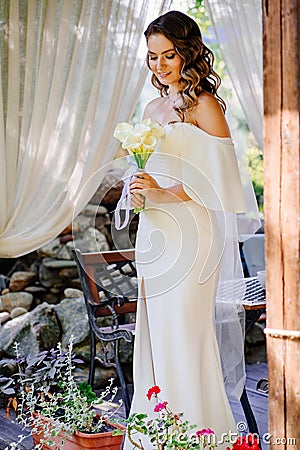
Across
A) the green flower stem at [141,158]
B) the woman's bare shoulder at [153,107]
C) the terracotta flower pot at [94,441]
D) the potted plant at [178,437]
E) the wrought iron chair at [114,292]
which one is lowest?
the terracotta flower pot at [94,441]

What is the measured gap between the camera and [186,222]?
10.2 ft

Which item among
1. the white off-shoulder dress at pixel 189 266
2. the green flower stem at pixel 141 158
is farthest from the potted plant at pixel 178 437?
the green flower stem at pixel 141 158

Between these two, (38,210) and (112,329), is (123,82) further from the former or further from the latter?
(112,329)

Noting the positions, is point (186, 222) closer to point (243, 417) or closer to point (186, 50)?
point (186, 50)

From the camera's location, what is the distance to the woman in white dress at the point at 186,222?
3082mm

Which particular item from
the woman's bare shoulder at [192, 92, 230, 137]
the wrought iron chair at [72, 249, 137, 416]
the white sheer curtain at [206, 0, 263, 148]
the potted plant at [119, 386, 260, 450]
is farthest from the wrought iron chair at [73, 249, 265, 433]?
the white sheer curtain at [206, 0, 263, 148]

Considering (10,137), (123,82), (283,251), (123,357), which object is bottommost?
(123,357)

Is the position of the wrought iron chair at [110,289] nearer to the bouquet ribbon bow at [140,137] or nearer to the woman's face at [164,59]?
the bouquet ribbon bow at [140,137]

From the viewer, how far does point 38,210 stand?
12.3 feet

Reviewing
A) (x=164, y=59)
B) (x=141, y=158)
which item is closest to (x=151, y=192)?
(x=141, y=158)

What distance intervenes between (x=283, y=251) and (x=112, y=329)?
153 centimetres

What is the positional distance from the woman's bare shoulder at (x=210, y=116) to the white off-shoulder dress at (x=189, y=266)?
0.11ft

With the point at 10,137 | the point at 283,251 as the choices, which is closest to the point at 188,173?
the point at 283,251

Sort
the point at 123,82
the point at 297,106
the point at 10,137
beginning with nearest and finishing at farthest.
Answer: the point at 297,106 < the point at 10,137 < the point at 123,82
